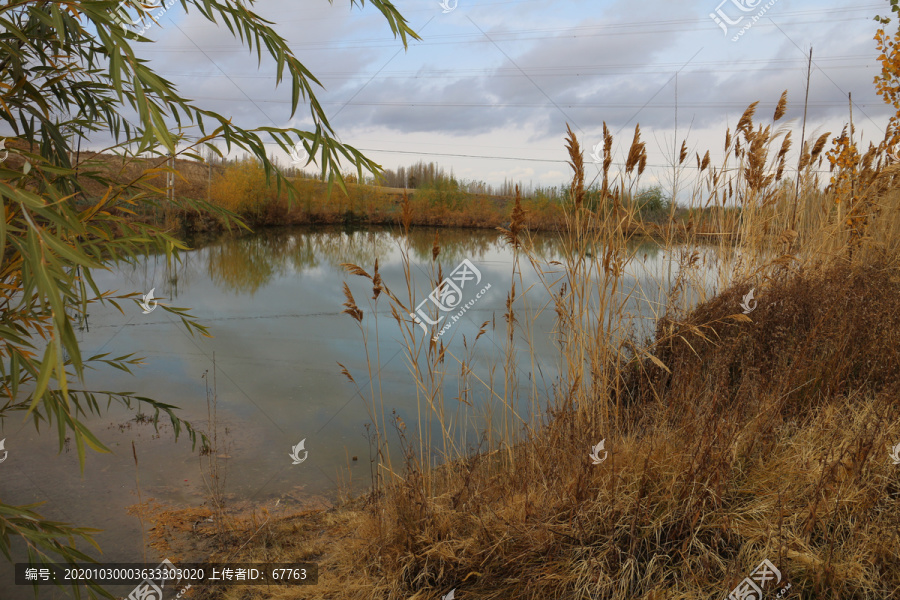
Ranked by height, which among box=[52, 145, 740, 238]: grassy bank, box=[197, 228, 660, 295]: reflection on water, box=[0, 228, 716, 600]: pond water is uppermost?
box=[52, 145, 740, 238]: grassy bank

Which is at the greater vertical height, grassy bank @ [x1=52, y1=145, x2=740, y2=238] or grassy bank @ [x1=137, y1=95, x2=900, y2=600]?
grassy bank @ [x1=52, y1=145, x2=740, y2=238]

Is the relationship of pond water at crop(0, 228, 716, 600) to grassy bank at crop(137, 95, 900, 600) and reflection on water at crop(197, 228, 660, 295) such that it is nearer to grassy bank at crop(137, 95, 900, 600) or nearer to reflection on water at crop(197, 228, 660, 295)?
grassy bank at crop(137, 95, 900, 600)

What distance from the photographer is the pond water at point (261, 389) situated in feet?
9.04

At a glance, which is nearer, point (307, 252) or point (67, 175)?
point (67, 175)

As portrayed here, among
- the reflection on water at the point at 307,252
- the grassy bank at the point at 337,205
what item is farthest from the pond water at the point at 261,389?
the grassy bank at the point at 337,205

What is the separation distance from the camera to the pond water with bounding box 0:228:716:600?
2754 mm

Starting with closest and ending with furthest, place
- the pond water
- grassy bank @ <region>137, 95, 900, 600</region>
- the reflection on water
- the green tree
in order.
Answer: the green tree → grassy bank @ <region>137, 95, 900, 600</region> → the pond water → the reflection on water

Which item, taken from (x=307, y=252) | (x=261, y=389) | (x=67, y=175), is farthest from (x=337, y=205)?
(x=67, y=175)

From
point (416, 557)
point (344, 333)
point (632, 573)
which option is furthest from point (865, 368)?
point (344, 333)

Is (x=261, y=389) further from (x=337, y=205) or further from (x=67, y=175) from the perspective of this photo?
(x=337, y=205)

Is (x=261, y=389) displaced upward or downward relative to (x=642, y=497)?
downward

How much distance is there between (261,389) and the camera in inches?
168

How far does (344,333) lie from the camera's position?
5.90 m

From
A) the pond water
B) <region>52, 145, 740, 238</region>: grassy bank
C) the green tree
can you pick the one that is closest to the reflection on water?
the pond water
